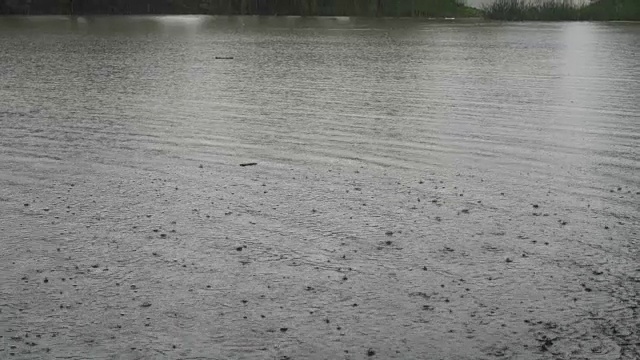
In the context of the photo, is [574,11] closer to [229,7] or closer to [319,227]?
[229,7]

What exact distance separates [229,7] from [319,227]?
62.7m

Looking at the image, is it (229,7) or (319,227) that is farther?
(229,7)

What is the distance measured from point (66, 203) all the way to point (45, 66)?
11.9 m

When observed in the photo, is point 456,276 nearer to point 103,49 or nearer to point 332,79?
point 332,79

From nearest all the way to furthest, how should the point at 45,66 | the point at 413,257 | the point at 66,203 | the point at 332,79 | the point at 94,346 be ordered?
the point at 94,346
the point at 413,257
the point at 66,203
the point at 332,79
the point at 45,66

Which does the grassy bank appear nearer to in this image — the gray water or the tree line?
the tree line

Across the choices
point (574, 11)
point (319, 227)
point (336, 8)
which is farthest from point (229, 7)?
point (319, 227)

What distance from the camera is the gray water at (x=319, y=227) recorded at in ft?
12.4

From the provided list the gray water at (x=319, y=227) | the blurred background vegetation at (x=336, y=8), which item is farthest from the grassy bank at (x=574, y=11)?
the gray water at (x=319, y=227)

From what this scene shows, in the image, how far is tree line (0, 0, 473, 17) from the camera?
63625mm

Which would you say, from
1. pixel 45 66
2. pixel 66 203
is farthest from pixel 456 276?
pixel 45 66

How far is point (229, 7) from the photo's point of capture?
66625mm

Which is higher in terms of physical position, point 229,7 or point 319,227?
point 229,7

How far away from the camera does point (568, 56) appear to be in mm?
20781
